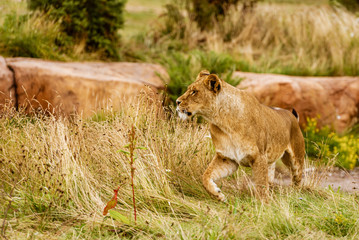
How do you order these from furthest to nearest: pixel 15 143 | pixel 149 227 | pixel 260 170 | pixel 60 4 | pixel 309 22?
pixel 309 22
pixel 60 4
pixel 15 143
pixel 260 170
pixel 149 227

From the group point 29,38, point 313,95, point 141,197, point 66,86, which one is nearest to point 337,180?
point 313,95

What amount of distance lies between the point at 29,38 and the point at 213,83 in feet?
19.6

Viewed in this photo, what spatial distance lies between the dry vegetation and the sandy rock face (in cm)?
336

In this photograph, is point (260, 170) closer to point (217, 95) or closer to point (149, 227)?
point (217, 95)

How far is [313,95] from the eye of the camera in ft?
32.2

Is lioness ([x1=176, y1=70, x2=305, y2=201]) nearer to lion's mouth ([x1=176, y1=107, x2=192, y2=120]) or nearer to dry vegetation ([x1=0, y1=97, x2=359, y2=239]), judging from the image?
lion's mouth ([x1=176, y1=107, x2=192, y2=120])

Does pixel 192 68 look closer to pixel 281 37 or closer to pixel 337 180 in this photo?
pixel 337 180

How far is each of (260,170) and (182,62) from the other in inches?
189

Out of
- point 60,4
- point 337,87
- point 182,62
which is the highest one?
point 60,4

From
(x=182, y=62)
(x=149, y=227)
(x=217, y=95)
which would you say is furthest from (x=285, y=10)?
(x=149, y=227)

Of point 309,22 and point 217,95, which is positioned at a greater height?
point 217,95

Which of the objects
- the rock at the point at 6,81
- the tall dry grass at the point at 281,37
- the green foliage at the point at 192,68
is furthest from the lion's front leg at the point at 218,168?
the tall dry grass at the point at 281,37

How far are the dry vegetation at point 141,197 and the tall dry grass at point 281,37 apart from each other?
5.84 meters

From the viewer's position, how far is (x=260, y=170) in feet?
17.1
